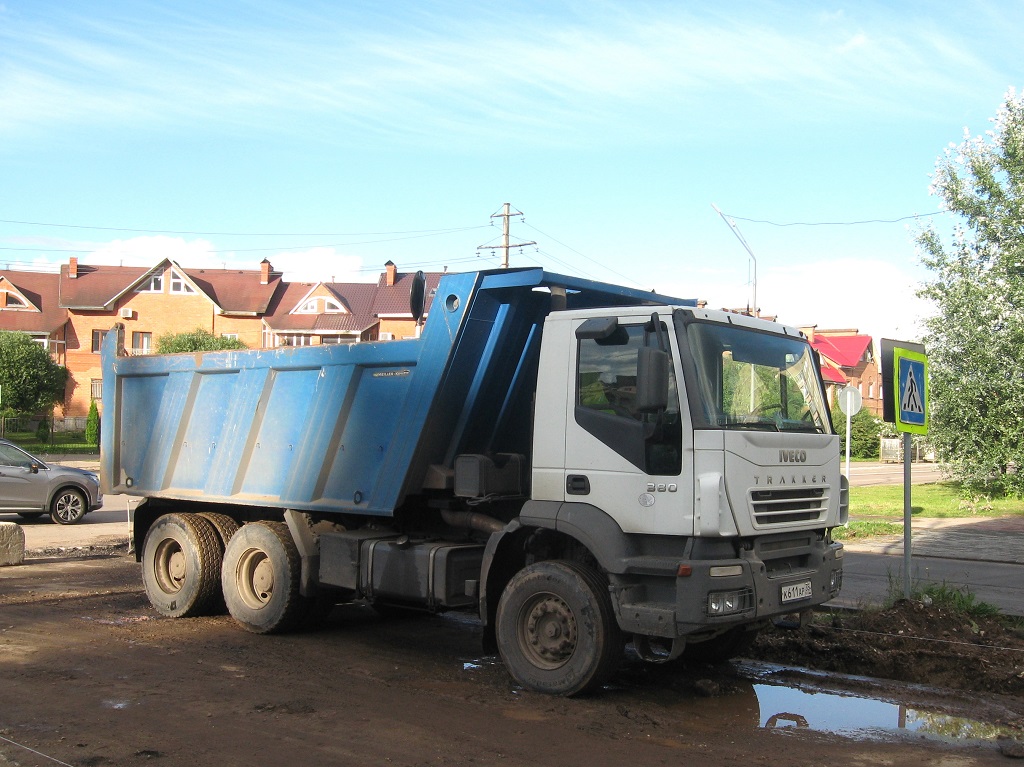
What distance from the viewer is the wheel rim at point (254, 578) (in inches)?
369

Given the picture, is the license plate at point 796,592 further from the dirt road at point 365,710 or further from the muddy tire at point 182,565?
the muddy tire at point 182,565

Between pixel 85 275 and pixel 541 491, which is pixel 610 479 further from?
pixel 85 275

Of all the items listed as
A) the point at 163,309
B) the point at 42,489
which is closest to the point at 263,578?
the point at 42,489

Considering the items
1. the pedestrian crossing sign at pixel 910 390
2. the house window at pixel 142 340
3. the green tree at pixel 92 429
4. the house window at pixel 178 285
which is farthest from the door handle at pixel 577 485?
the house window at pixel 178 285

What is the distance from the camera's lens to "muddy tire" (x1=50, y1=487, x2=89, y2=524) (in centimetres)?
1905

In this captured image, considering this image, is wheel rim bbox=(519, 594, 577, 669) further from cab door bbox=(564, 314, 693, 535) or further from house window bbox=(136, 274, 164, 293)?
house window bbox=(136, 274, 164, 293)

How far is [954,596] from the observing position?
9328 millimetres

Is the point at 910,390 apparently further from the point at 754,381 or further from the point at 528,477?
the point at 528,477

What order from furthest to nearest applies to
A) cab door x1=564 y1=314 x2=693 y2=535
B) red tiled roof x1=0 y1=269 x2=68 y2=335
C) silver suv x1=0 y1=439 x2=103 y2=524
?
red tiled roof x1=0 y1=269 x2=68 y2=335
silver suv x1=0 y1=439 x2=103 y2=524
cab door x1=564 y1=314 x2=693 y2=535

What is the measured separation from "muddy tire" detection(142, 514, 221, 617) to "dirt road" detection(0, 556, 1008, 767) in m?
0.61

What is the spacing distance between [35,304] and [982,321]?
6052 centimetres

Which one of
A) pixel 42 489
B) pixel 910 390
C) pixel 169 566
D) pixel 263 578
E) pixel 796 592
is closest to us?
pixel 796 592

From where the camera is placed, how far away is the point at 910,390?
9.66 m

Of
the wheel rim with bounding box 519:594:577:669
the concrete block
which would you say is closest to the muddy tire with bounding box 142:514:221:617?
the concrete block
